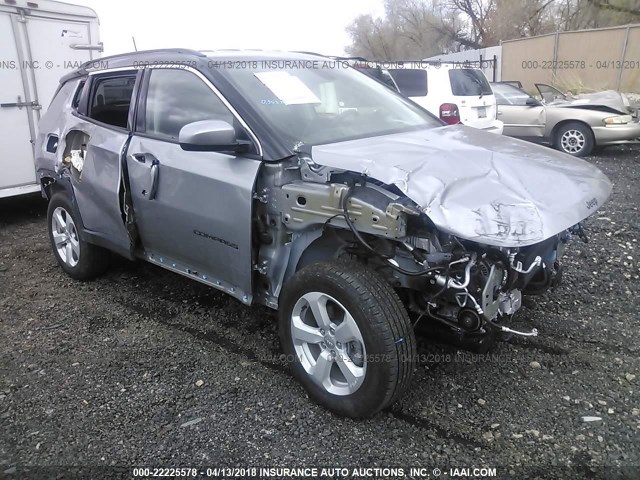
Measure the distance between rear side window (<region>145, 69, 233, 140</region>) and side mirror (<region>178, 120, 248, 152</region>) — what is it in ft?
0.80

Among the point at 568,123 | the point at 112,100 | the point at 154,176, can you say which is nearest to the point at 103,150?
the point at 112,100

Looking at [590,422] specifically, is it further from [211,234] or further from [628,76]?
[628,76]

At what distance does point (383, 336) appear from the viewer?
248 centimetres

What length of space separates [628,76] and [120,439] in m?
20.3

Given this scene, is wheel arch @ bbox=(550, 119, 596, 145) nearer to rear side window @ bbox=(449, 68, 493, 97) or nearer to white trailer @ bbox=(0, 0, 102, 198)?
rear side window @ bbox=(449, 68, 493, 97)

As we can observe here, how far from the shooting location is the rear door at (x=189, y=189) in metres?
3.05

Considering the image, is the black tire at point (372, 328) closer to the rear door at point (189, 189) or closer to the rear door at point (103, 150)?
the rear door at point (189, 189)

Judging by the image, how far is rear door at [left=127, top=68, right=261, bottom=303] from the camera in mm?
3053

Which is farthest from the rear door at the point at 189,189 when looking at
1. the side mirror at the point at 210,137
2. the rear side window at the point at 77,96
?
the rear side window at the point at 77,96

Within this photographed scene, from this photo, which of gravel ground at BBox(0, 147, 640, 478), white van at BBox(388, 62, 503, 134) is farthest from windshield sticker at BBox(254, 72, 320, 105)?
white van at BBox(388, 62, 503, 134)

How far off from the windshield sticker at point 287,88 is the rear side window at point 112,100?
1137mm

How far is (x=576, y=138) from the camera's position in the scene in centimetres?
1027

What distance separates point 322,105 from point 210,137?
862 mm

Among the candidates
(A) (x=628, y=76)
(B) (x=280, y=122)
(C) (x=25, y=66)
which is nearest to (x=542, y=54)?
(A) (x=628, y=76)
